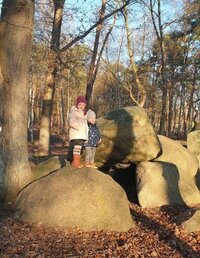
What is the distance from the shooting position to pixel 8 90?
825cm

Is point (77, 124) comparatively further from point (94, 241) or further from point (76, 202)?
point (94, 241)

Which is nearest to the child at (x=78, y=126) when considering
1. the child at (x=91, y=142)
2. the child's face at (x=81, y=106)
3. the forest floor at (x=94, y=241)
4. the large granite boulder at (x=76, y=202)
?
the child's face at (x=81, y=106)

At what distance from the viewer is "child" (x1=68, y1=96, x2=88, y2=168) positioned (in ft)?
27.1

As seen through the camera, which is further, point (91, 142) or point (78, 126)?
point (91, 142)

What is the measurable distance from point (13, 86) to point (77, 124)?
59.3 inches

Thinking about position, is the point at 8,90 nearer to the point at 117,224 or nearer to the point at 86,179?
the point at 86,179

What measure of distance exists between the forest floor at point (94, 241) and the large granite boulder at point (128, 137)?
3.04 meters

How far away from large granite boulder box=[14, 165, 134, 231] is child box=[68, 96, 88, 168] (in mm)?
621

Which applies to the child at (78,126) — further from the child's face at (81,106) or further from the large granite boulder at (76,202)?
the large granite boulder at (76,202)

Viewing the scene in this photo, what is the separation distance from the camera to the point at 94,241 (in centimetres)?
641

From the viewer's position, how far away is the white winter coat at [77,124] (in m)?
8.27

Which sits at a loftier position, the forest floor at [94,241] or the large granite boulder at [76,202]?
the large granite boulder at [76,202]

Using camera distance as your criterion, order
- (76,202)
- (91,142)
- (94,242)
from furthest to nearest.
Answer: (91,142), (76,202), (94,242)

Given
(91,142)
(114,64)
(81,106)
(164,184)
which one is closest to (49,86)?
(164,184)
